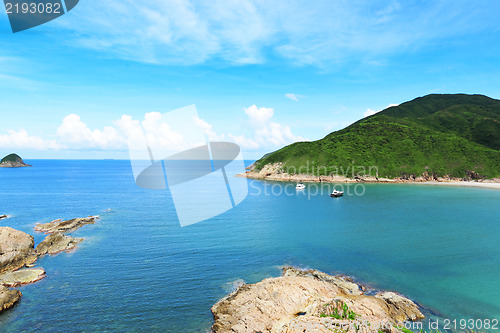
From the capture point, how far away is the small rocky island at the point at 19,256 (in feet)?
89.9

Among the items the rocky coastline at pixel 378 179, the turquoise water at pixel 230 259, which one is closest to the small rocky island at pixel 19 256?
the turquoise water at pixel 230 259

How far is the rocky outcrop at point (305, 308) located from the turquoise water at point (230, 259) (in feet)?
8.60

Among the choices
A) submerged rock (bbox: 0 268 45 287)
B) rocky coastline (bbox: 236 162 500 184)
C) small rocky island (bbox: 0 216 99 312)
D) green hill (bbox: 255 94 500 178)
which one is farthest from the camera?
green hill (bbox: 255 94 500 178)

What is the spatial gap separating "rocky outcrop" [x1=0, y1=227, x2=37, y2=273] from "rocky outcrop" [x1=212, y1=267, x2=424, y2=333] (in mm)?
29454

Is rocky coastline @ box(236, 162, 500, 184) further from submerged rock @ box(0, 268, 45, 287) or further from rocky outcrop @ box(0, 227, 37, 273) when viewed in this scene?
submerged rock @ box(0, 268, 45, 287)

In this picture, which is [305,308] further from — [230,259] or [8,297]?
[8,297]

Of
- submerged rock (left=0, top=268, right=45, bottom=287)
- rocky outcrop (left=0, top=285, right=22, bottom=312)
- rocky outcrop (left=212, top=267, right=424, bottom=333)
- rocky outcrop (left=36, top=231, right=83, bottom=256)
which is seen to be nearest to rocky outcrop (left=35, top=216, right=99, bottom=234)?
rocky outcrop (left=36, top=231, right=83, bottom=256)

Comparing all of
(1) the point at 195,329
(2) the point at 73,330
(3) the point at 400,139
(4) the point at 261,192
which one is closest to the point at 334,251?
(1) the point at 195,329

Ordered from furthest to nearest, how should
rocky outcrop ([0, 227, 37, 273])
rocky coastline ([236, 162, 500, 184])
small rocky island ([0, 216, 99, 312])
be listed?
rocky coastline ([236, 162, 500, 184])
rocky outcrop ([0, 227, 37, 273])
small rocky island ([0, 216, 99, 312])

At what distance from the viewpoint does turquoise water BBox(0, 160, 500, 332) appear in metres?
25.3

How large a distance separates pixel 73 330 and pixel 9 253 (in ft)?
72.6

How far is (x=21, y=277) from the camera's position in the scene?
105 feet

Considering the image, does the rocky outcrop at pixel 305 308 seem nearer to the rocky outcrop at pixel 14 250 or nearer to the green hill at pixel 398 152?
the rocky outcrop at pixel 14 250

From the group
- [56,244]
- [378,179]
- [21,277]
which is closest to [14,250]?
[56,244]
